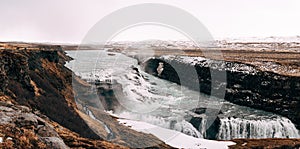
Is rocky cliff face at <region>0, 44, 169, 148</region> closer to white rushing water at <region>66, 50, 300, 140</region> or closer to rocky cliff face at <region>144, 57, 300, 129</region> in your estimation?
white rushing water at <region>66, 50, 300, 140</region>

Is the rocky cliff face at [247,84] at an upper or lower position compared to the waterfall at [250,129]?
upper

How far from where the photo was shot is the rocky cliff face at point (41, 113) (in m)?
12.3

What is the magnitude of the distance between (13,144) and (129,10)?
12.1 m

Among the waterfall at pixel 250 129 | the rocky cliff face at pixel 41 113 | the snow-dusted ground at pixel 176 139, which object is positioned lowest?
the waterfall at pixel 250 129

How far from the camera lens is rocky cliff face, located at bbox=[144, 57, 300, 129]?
52.2 m

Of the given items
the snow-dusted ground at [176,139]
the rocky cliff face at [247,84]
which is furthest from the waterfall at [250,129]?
the snow-dusted ground at [176,139]

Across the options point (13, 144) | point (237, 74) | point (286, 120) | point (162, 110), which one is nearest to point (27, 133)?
point (13, 144)

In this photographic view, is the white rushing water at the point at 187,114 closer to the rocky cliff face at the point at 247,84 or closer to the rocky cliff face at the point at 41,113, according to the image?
the rocky cliff face at the point at 247,84

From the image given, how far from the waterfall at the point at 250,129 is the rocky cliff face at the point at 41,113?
1755 cm

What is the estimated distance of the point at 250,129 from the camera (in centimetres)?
4125

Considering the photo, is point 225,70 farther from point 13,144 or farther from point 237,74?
point 13,144

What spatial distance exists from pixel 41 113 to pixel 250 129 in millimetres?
30830

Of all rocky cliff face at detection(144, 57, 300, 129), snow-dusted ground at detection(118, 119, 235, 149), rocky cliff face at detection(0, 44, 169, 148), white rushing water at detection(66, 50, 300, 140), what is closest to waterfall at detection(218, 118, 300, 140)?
white rushing water at detection(66, 50, 300, 140)

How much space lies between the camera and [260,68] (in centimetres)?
6303
